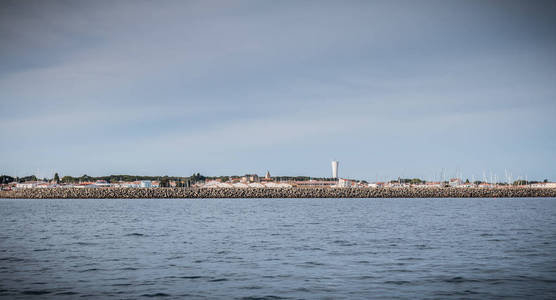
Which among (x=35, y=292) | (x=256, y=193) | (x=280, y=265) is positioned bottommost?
(x=256, y=193)

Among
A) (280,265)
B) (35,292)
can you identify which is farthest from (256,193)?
(35,292)

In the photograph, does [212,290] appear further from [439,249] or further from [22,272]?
[439,249]

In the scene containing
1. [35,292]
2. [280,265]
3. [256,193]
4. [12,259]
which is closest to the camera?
[35,292]

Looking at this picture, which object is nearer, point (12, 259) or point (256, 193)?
point (12, 259)

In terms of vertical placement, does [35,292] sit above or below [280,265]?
above

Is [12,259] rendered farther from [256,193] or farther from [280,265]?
[256,193]

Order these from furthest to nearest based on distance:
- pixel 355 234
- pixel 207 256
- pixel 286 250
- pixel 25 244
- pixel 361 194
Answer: pixel 361 194
pixel 355 234
pixel 25 244
pixel 286 250
pixel 207 256

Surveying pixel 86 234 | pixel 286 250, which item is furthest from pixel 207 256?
pixel 86 234

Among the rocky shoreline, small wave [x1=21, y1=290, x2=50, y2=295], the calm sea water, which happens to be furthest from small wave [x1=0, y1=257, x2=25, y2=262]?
the rocky shoreline

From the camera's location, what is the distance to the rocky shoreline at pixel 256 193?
12888 cm

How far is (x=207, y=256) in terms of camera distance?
21.6m

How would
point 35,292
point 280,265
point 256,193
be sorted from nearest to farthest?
point 35,292
point 280,265
point 256,193

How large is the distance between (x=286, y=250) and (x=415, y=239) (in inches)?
368

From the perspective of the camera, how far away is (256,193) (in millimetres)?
132500
